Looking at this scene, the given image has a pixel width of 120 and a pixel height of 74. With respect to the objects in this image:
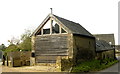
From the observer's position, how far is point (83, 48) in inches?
911

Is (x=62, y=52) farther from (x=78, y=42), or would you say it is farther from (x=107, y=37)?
(x=107, y=37)

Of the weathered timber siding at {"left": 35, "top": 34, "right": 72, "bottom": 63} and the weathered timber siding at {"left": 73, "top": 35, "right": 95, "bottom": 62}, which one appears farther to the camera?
the weathered timber siding at {"left": 73, "top": 35, "right": 95, "bottom": 62}

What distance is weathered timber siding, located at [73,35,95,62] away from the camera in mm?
21016

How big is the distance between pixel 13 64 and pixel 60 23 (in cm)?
984

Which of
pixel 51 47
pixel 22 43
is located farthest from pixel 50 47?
pixel 22 43

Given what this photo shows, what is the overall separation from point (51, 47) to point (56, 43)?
99cm

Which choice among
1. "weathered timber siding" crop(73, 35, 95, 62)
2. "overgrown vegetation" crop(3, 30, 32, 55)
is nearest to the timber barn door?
"weathered timber siding" crop(73, 35, 95, 62)

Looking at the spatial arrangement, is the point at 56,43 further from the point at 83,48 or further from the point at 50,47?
the point at 83,48

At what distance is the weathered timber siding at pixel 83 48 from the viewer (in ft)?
68.9

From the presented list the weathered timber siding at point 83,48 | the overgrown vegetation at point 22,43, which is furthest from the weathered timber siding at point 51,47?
the overgrown vegetation at point 22,43

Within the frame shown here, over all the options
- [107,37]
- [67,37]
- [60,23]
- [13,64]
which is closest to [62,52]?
[67,37]

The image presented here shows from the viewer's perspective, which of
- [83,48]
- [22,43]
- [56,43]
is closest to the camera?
[56,43]

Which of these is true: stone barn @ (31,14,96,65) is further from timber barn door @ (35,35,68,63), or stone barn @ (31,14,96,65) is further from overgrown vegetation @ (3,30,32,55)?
overgrown vegetation @ (3,30,32,55)

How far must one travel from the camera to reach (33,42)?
2331 centimetres
